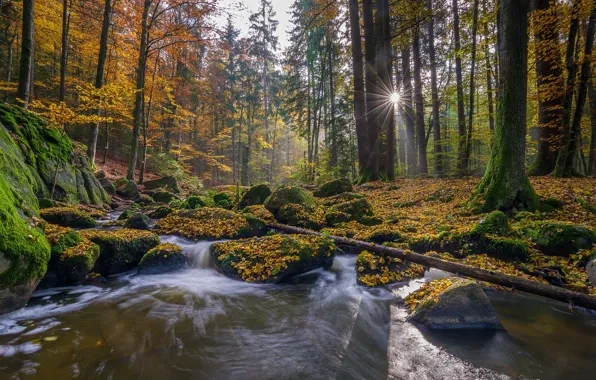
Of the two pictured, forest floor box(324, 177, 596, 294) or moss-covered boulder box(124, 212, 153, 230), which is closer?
forest floor box(324, 177, 596, 294)

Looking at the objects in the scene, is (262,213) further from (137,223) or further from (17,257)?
(17,257)

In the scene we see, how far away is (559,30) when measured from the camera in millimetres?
8867

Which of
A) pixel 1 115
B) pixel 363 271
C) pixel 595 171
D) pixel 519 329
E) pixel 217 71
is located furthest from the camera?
pixel 217 71

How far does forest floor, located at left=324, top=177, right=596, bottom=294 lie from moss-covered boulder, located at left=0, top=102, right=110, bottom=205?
27.7 ft

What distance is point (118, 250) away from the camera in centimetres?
522

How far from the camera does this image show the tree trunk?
40.8 ft

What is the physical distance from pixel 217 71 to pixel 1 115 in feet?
70.1

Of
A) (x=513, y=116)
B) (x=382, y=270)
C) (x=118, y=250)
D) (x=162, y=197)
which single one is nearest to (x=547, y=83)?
(x=513, y=116)

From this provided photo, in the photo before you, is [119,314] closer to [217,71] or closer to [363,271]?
[363,271]

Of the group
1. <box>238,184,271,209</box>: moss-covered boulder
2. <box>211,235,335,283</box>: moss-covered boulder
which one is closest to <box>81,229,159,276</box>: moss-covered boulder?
<box>211,235,335,283</box>: moss-covered boulder

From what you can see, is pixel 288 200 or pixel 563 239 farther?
pixel 288 200

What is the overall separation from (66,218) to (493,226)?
9.79 m

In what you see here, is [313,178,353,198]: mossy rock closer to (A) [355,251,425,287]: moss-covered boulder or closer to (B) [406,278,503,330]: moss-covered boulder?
(A) [355,251,425,287]: moss-covered boulder

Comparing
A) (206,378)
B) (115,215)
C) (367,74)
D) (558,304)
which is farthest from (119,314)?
(367,74)
